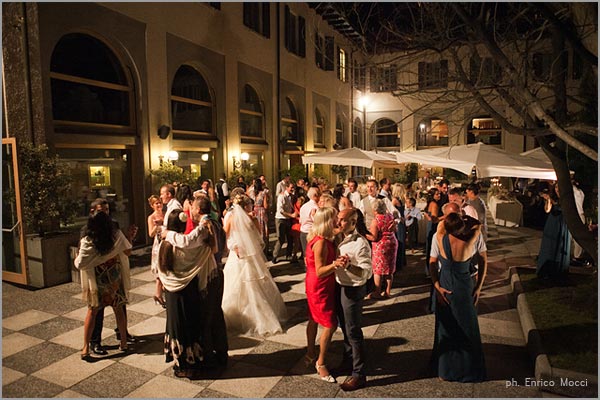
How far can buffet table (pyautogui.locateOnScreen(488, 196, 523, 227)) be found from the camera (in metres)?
14.0

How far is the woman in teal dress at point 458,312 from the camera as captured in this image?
4.08 meters

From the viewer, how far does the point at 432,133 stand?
31531 millimetres

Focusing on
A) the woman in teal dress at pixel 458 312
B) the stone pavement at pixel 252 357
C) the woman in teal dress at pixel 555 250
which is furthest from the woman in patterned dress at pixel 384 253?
the woman in teal dress at pixel 555 250

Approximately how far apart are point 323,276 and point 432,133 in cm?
2972

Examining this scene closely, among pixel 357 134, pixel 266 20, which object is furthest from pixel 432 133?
pixel 266 20

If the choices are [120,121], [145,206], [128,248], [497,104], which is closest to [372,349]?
[128,248]

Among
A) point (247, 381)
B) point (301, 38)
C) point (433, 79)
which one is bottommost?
point (247, 381)

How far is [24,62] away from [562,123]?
932 cm

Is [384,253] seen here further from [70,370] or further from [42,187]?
[42,187]

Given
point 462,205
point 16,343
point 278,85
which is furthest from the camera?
point 278,85

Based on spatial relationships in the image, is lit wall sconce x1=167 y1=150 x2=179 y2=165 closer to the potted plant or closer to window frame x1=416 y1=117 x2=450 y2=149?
the potted plant

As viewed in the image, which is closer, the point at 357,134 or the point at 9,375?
the point at 9,375

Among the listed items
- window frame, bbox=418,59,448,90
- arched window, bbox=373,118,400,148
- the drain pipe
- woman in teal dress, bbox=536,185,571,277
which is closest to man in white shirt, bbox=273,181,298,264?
window frame, bbox=418,59,448,90

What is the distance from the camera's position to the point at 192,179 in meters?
11.6
